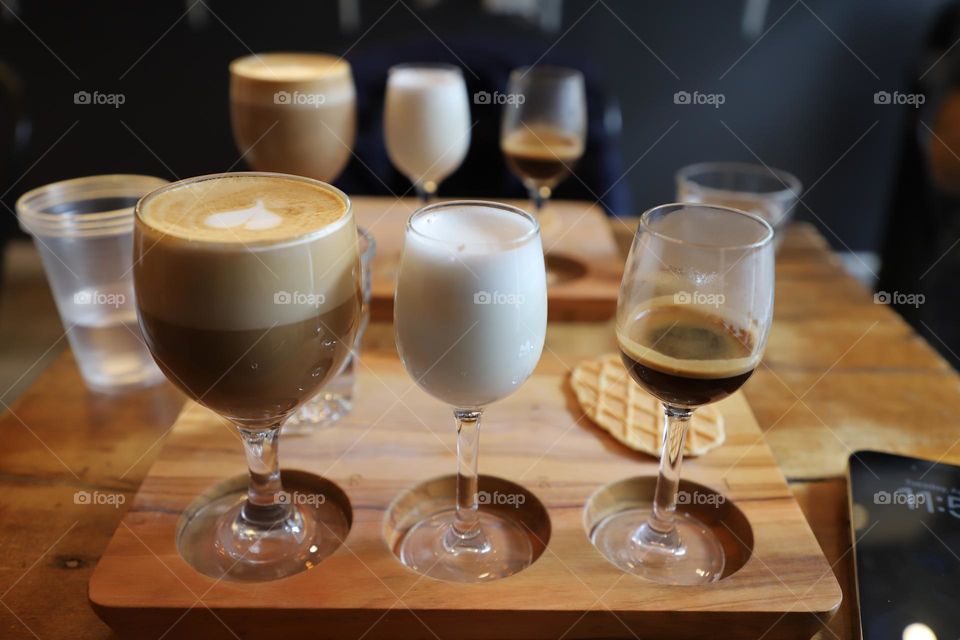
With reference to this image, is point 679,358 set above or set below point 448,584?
above

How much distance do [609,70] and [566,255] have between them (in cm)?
136

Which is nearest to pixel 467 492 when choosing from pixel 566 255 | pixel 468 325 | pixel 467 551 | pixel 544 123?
pixel 467 551

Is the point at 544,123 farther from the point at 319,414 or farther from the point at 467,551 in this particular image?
the point at 467,551

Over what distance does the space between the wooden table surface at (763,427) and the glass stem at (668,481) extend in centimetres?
14

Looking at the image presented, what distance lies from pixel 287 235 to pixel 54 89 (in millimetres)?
2187

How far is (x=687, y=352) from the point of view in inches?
26.4

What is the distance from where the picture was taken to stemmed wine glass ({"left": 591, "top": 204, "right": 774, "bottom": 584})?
2.15 feet

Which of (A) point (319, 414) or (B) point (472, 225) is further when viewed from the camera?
(A) point (319, 414)

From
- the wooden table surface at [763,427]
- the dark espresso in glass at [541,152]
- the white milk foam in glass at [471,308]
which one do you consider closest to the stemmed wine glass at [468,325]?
the white milk foam in glass at [471,308]

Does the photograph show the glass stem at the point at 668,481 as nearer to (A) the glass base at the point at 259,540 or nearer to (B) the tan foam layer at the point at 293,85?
(A) the glass base at the point at 259,540

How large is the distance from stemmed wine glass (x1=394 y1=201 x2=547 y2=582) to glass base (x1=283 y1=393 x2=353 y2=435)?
0.18 m

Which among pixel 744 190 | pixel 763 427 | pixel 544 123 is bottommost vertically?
pixel 763 427

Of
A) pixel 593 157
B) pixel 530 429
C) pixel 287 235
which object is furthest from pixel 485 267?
pixel 593 157

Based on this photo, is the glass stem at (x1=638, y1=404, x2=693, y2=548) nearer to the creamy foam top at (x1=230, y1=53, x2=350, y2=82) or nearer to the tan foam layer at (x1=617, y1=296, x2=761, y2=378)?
the tan foam layer at (x1=617, y1=296, x2=761, y2=378)
